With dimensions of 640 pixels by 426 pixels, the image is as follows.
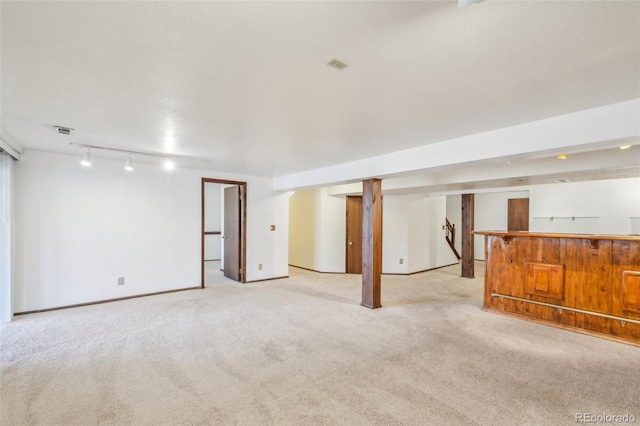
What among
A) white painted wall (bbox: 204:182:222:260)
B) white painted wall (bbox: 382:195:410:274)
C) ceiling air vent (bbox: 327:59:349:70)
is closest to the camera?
ceiling air vent (bbox: 327:59:349:70)

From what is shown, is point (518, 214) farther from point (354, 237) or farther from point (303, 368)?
point (303, 368)

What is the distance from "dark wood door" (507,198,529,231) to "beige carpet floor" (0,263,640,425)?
20.3 ft

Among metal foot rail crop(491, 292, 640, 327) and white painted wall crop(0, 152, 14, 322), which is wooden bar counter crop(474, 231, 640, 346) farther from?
white painted wall crop(0, 152, 14, 322)

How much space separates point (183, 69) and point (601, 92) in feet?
9.84

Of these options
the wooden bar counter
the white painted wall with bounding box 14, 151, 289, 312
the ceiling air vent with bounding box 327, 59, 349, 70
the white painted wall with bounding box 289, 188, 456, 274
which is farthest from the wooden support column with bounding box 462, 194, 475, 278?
the ceiling air vent with bounding box 327, 59, 349, 70

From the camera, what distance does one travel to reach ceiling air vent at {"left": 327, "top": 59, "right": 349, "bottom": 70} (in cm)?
180

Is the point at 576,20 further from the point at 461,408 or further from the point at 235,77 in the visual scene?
the point at 461,408

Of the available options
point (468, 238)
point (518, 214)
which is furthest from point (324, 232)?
point (518, 214)

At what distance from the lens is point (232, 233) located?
6551 millimetres

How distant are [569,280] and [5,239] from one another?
285 inches

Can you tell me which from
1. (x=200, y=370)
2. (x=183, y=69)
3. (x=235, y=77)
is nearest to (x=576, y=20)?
(x=235, y=77)

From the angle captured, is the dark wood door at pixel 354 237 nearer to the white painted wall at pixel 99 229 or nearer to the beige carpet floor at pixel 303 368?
the beige carpet floor at pixel 303 368

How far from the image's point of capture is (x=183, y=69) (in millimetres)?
1874

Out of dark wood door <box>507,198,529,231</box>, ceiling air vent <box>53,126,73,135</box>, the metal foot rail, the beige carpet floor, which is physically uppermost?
ceiling air vent <box>53,126,73,135</box>
